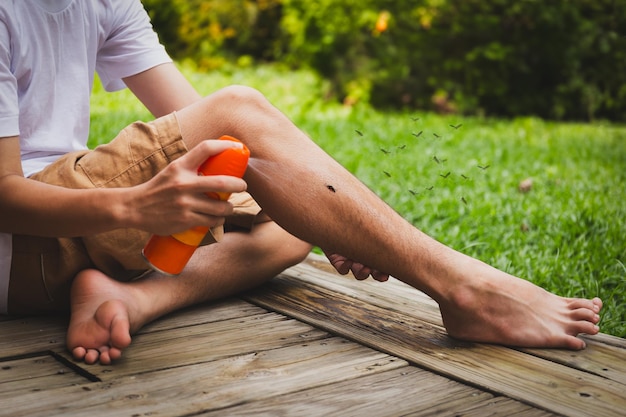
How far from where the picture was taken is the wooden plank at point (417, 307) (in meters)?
1.56

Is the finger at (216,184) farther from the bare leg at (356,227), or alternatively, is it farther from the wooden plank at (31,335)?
the wooden plank at (31,335)

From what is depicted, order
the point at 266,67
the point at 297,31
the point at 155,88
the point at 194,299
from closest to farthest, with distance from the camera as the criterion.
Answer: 1. the point at 194,299
2. the point at 155,88
3. the point at 297,31
4. the point at 266,67

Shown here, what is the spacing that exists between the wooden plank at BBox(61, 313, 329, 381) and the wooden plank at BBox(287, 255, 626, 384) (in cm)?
30

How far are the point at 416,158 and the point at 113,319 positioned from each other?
10.3ft

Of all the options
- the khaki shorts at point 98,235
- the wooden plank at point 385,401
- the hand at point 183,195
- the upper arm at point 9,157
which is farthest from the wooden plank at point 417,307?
the upper arm at point 9,157

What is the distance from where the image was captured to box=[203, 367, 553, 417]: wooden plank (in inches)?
50.3

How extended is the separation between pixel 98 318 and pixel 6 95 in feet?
1.57

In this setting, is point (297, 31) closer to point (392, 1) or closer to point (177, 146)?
point (392, 1)

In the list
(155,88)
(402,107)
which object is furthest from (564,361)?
(402,107)

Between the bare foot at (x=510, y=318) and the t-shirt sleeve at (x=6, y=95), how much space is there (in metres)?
0.97

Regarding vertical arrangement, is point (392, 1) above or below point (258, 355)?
above

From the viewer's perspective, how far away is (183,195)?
4.28 ft

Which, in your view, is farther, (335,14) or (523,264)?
(335,14)

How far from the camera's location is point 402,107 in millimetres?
7379
